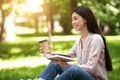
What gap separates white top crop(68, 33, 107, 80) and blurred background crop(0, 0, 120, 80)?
9.87 feet

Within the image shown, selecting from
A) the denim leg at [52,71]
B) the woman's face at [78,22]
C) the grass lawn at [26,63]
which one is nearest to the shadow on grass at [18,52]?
the grass lawn at [26,63]

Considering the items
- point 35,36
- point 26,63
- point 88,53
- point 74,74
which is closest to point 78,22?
point 88,53

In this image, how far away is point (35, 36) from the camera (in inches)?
1542

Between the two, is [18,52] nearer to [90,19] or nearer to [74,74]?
[90,19]

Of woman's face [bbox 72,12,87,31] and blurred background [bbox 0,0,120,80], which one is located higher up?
woman's face [bbox 72,12,87,31]

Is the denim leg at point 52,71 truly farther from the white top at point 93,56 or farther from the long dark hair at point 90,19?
the long dark hair at point 90,19

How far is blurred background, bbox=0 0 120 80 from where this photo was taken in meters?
10.8

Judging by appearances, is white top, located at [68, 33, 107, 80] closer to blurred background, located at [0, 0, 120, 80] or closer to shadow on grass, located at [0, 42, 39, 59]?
blurred background, located at [0, 0, 120, 80]

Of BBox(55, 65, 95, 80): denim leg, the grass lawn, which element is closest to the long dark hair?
BBox(55, 65, 95, 80): denim leg

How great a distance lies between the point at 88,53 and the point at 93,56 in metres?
0.19

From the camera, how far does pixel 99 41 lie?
205 inches

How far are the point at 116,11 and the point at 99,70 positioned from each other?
65.0ft

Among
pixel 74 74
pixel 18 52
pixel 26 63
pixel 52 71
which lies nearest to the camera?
pixel 74 74

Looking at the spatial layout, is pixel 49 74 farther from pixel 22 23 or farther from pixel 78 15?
pixel 22 23
